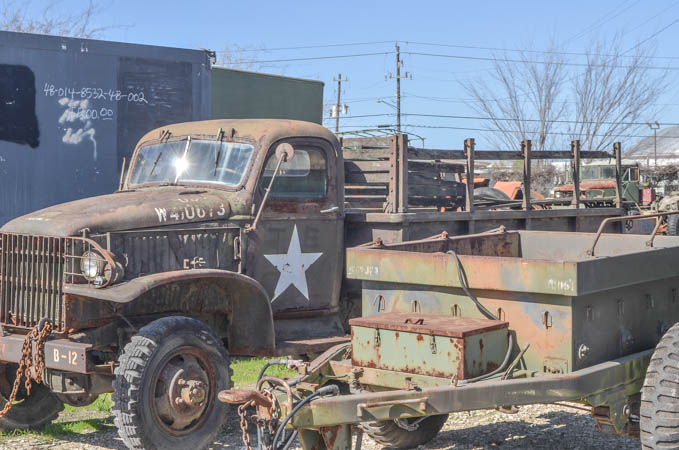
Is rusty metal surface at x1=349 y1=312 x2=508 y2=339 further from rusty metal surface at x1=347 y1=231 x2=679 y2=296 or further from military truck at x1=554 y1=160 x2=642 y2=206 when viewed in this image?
military truck at x1=554 y1=160 x2=642 y2=206

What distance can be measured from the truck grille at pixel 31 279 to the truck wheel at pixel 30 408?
57 cm

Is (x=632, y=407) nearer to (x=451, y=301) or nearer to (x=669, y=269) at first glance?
(x=669, y=269)

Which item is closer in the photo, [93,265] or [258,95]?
[93,265]

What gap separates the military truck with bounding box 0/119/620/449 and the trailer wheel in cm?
249

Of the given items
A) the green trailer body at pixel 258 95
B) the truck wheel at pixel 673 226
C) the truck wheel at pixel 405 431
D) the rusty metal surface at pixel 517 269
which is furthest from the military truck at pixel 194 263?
the truck wheel at pixel 673 226

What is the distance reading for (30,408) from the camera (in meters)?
5.98

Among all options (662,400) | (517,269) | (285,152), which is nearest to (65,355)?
(285,152)

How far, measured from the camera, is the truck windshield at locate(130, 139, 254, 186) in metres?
6.16

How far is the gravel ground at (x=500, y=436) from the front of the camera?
536 cm

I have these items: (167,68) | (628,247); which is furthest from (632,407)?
(167,68)

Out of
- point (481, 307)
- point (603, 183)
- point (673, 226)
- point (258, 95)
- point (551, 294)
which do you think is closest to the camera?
point (551, 294)

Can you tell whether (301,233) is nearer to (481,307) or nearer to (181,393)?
(181,393)

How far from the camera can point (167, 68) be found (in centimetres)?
944

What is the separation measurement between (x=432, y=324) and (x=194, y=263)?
79.6 inches
